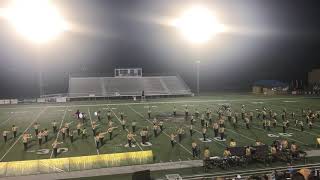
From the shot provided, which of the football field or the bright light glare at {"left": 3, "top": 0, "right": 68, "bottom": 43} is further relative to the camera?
the bright light glare at {"left": 3, "top": 0, "right": 68, "bottom": 43}

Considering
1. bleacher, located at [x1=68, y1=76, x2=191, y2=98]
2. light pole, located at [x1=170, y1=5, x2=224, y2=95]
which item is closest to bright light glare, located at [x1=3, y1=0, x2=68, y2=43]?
bleacher, located at [x1=68, y1=76, x2=191, y2=98]

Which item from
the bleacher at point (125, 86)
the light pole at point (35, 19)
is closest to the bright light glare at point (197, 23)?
the bleacher at point (125, 86)

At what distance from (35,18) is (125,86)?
52.7 ft

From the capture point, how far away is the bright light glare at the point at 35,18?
154 ft

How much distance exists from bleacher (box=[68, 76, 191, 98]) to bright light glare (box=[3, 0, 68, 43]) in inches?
334

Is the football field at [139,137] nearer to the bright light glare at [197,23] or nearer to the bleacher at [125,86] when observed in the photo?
the bleacher at [125,86]

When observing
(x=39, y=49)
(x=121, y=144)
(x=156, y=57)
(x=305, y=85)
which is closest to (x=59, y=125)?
(x=121, y=144)

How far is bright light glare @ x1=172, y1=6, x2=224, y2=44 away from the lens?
51.6 meters

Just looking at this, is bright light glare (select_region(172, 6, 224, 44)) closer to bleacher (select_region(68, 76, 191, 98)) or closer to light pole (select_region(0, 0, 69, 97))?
bleacher (select_region(68, 76, 191, 98))

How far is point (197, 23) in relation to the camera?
53.5 metres

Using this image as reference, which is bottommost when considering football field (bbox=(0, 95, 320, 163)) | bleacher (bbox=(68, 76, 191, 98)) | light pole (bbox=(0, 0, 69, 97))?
football field (bbox=(0, 95, 320, 163))

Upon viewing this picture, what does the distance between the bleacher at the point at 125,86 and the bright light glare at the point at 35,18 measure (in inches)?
334

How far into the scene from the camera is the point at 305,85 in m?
66.6

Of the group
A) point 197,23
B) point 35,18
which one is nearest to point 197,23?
point 197,23
